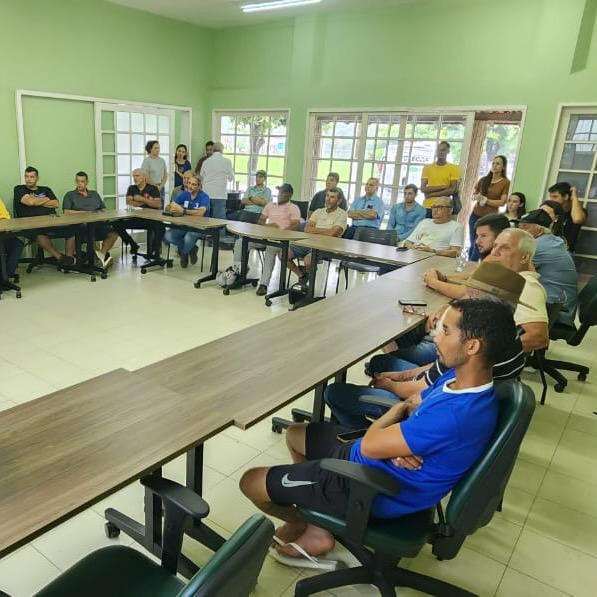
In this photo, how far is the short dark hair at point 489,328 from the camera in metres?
1.30

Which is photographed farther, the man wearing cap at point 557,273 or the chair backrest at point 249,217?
the chair backrest at point 249,217

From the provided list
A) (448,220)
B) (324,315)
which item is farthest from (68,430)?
(448,220)

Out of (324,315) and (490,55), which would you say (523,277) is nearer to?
(324,315)

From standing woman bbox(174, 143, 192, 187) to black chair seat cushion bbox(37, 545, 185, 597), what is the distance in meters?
6.55

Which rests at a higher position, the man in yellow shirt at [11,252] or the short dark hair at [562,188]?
the short dark hair at [562,188]

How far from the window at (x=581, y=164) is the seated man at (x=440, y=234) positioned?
1812 mm

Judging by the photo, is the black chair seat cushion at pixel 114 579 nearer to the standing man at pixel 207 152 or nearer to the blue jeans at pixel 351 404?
the blue jeans at pixel 351 404

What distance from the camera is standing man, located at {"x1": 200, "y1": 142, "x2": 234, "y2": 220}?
22.8 ft

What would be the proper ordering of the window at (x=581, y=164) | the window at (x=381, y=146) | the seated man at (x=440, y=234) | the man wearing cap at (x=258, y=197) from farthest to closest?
1. the man wearing cap at (x=258, y=197)
2. the window at (x=381, y=146)
3. the window at (x=581, y=164)
4. the seated man at (x=440, y=234)

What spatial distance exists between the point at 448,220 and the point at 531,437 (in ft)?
7.61

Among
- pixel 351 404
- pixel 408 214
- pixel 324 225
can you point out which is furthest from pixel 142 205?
pixel 351 404

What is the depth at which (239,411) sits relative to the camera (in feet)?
5.09

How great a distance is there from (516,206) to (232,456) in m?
4.46

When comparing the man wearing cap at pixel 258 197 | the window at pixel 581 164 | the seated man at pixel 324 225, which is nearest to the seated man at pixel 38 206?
the man wearing cap at pixel 258 197
